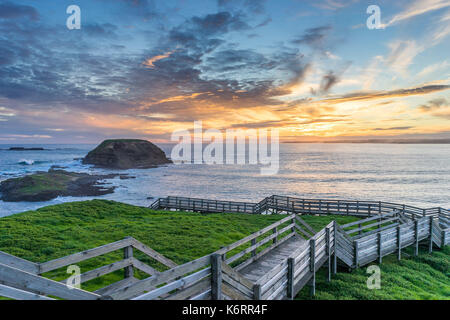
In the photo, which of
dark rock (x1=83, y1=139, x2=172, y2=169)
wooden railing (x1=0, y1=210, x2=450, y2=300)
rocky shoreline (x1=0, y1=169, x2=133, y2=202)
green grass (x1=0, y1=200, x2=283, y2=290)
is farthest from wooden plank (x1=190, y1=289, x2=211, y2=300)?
dark rock (x1=83, y1=139, x2=172, y2=169)

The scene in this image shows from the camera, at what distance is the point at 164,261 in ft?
21.6

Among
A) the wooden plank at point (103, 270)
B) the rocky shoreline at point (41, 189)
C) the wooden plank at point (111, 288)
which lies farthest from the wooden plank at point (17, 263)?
the rocky shoreline at point (41, 189)

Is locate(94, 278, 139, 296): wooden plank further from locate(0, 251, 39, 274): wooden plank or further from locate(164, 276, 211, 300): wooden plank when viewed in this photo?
locate(164, 276, 211, 300): wooden plank

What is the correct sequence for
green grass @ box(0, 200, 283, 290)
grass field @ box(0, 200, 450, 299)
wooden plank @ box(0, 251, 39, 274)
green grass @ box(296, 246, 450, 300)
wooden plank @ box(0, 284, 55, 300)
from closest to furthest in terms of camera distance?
wooden plank @ box(0, 284, 55, 300)
wooden plank @ box(0, 251, 39, 274)
green grass @ box(296, 246, 450, 300)
grass field @ box(0, 200, 450, 299)
green grass @ box(0, 200, 283, 290)

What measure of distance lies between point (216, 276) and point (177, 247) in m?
7.77

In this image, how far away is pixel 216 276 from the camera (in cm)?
475

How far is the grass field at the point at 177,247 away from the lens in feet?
27.8

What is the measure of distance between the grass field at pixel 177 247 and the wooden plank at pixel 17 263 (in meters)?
3.68

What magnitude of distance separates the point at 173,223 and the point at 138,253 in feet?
20.2

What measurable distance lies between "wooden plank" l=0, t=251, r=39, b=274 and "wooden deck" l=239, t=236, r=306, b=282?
5253 mm

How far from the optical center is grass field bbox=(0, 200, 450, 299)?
8.48m

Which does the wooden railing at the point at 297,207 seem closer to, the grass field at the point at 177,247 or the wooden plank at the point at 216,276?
the grass field at the point at 177,247
